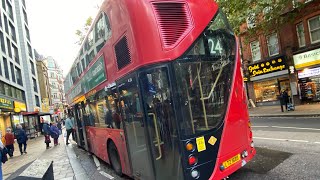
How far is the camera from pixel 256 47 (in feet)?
87.2

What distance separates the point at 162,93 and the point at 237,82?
165 cm

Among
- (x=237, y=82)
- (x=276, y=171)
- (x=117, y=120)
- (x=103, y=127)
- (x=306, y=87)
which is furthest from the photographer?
(x=306, y=87)

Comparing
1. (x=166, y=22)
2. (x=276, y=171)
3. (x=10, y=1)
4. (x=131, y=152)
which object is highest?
(x=10, y=1)

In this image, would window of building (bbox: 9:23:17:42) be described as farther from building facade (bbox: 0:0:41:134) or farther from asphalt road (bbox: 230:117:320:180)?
asphalt road (bbox: 230:117:320:180)

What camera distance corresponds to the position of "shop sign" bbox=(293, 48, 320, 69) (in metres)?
20.5

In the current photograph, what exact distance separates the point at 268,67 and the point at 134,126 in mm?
21295

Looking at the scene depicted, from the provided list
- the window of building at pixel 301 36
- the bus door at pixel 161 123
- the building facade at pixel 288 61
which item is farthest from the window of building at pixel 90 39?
the window of building at pixel 301 36

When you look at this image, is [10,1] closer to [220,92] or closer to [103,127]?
[103,127]

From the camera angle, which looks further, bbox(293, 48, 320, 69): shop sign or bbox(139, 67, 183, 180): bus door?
bbox(293, 48, 320, 69): shop sign

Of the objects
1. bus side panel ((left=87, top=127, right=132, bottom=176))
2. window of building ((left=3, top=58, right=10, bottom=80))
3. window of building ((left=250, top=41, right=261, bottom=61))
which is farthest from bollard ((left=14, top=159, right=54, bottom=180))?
window of building ((left=3, top=58, right=10, bottom=80))

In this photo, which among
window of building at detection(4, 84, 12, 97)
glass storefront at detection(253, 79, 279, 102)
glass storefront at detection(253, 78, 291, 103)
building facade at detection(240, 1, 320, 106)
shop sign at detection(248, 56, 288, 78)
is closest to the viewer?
building facade at detection(240, 1, 320, 106)

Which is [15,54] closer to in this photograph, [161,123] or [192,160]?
[161,123]

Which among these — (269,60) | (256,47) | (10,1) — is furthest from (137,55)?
(10,1)

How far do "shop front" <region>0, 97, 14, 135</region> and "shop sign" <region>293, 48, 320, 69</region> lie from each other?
2430 cm
